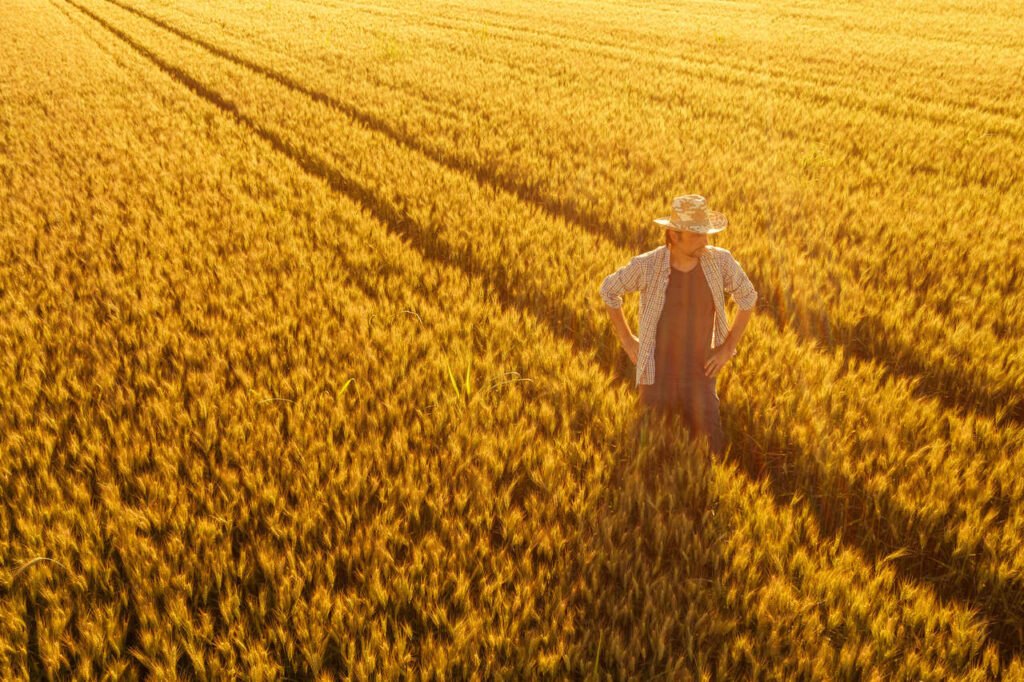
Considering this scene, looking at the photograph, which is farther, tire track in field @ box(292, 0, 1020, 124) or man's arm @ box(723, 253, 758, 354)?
tire track in field @ box(292, 0, 1020, 124)

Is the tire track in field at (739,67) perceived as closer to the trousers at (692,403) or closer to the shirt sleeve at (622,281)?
the trousers at (692,403)

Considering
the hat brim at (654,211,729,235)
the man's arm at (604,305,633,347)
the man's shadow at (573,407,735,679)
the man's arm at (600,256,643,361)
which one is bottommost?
the man's shadow at (573,407,735,679)

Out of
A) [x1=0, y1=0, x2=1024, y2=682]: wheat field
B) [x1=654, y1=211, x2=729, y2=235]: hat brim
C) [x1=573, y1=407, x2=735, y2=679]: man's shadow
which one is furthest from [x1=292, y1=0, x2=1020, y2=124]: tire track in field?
[x1=573, y1=407, x2=735, y2=679]: man's shadow

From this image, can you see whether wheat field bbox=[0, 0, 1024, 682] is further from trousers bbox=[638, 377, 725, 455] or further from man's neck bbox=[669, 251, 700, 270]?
man's neck bbox=[669, 251, 700, 270]

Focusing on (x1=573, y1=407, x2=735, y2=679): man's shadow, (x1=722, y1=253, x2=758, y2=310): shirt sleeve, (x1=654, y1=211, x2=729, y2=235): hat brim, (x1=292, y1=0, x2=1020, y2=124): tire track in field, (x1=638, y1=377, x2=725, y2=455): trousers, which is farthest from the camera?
(x1=292, y1=0, x2=1020, y2=124): tire track in field

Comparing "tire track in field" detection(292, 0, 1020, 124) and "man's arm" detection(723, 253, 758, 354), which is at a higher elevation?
"tire track in field" detection(292, 0, 1020, 124)

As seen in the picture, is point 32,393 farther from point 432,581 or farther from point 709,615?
point 709,615

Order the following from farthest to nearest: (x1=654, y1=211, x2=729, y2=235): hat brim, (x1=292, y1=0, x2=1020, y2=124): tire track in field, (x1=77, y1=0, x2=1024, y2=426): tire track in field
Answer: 1. (x1=292, y1=0, x2=1020, y2=124): tire track in field
2. (x1=77, y1=0, x2=1024, y2=426): tire track in field
3. (x1=654, y1=211, x2=729, y2=235): hat brim

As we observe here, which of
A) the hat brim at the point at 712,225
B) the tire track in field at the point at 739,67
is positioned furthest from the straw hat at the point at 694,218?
the tire track in field at the point at 739,67
